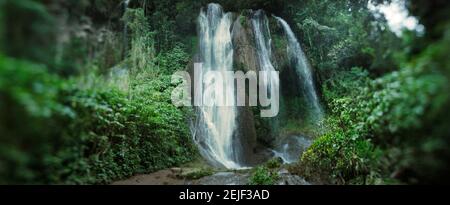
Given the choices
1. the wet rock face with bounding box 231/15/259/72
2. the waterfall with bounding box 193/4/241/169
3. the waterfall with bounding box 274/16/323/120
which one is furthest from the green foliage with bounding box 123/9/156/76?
the waterfall with bounding box 274/16/323/120

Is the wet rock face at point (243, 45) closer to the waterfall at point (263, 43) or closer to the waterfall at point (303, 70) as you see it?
the waterfall at point (263, 43)

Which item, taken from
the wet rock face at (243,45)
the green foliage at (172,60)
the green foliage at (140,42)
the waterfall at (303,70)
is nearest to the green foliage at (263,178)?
the green foliage at (140,42)

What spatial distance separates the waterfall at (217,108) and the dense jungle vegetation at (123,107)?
1.91m

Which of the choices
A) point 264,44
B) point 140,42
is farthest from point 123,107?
point 264,44

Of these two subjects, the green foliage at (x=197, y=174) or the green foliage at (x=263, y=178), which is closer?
the green foliage at (x=263, y=178)

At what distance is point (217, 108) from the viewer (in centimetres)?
1145

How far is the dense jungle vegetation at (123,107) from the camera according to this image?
3055mm

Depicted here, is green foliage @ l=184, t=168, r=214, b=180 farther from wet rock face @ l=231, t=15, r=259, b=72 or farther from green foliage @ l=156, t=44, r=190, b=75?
wet rock face @ l=231, t=15, r=259, b=72

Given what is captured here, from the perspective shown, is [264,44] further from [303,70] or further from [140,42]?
[140,42]

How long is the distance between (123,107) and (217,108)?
5.14m

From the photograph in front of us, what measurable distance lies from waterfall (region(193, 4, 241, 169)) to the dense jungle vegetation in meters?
1.91

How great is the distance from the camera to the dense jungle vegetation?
3.05 metres

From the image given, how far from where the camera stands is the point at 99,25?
17.1ft

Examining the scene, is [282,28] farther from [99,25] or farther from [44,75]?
[44,75]
